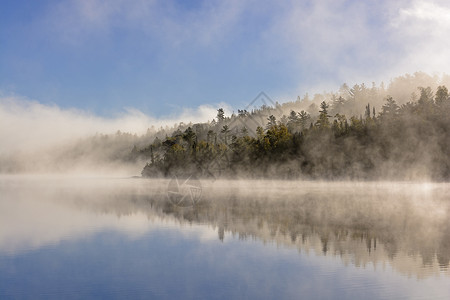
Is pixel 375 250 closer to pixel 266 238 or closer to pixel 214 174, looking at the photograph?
pixel 266 238

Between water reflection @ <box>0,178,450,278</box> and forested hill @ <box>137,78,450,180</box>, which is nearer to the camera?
water reflection @ <box>0,178,450,278</box>

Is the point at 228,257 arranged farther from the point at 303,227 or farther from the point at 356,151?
the point at 356,151

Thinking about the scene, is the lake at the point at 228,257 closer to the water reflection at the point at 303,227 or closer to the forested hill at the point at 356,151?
the water reflection at the point at 303,227

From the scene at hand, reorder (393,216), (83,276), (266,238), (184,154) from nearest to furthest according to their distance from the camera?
(83,276)
(266,238)
(393,216)
(184,154)

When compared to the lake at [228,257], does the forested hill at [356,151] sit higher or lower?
higher

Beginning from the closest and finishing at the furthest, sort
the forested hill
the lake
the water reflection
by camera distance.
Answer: the lake, the water reflection, the forested hill

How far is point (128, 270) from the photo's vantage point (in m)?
21.3

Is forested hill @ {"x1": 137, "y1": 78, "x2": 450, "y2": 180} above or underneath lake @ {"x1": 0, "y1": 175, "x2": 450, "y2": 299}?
above

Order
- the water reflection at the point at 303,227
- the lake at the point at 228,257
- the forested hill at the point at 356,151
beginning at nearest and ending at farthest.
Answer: the lake at the point at 228,257, the water reflection at the point at 303,227, the forested hill at the point at 356,151

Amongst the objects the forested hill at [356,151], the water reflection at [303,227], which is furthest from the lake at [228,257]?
the forested hill at [356,151]

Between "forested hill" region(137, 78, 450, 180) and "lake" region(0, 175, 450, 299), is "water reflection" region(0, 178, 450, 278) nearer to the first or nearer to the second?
"lake" region(0, 175, 450, 299)

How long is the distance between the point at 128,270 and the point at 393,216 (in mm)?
29676

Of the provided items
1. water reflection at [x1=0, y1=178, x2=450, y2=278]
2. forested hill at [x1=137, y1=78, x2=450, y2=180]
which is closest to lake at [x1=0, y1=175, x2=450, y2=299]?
water reflection at [x1=0, y1=178, x2=450, y2=278]

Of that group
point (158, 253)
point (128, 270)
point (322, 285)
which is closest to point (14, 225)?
point (158, 253)
